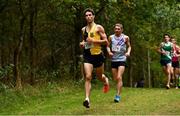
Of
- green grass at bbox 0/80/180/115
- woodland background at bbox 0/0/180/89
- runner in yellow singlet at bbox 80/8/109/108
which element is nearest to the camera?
green grass at bbox 0/80/180/115

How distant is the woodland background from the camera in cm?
1841

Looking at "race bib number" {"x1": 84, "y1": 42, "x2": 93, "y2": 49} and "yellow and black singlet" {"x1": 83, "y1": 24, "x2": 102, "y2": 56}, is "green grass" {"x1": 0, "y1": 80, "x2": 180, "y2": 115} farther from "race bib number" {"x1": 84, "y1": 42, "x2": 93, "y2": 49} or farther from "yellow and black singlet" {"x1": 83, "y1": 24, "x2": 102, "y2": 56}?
"race bib number" {"x1": 84, "y1": 42, "x2": 93, "y2": 49}

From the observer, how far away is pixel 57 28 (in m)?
25.6

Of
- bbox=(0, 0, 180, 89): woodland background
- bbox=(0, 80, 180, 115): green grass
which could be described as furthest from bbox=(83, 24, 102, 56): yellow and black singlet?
bbox=(0, 0, 180, 89): woodland background

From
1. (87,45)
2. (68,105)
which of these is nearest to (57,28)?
(68,105)

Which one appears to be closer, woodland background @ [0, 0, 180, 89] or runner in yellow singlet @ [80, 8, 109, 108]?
runner in yellow singlet @ [80, 8, 109, 108]

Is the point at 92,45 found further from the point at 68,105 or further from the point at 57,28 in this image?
the point at 57,28

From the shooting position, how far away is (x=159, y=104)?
11.8 m

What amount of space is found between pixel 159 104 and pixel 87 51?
7.44 ft

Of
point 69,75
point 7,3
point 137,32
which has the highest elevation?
point 7,3

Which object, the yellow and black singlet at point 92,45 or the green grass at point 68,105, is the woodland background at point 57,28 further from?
the yellow and black singlet at point 92,45

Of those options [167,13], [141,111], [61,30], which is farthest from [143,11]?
[141,111]

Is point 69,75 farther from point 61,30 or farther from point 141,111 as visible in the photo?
point 141,111

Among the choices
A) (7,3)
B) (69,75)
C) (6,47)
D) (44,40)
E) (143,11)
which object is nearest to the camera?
(7,3)
